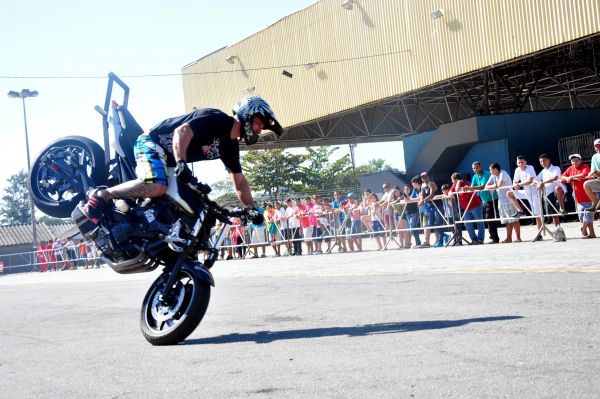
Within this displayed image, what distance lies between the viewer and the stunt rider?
19.9 feet

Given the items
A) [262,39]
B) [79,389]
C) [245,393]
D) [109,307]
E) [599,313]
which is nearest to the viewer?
[245,393]

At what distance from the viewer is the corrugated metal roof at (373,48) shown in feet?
76.5

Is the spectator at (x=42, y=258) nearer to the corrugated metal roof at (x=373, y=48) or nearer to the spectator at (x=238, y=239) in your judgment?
the corrugated metal roof at (x=373, y=48)

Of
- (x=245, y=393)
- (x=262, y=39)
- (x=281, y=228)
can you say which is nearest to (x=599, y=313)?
(x=245, y=393)

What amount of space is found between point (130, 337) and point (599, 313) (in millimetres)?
3433

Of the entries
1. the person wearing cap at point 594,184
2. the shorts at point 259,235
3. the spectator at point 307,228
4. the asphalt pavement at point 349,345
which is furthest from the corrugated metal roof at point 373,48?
the asphalt pavement at point 349,345

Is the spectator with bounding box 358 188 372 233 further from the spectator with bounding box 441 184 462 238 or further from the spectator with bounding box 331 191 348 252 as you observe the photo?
the spectator with bounding box 441 184 462 238

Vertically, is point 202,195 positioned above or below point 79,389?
above

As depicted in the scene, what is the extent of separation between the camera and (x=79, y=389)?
396 cm

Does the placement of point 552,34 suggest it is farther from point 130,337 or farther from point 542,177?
point 130,337

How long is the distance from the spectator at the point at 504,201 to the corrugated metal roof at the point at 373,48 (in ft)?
25.8

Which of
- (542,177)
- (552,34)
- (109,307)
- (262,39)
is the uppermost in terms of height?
(262,39)

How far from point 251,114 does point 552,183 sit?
10.6 m

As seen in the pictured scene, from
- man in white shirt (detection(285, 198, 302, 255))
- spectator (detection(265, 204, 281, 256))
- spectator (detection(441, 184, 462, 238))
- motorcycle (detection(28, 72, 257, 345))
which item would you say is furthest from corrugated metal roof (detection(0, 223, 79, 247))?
motorcycle (detection(28, 72, 257, 345))
